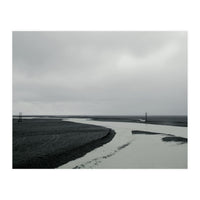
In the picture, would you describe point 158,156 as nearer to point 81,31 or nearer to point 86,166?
point 86,166

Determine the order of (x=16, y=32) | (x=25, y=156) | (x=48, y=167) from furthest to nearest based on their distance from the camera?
(x=25, y=156)
(x=16, y=32)
(x=48, y=167)

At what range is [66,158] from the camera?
9.70m

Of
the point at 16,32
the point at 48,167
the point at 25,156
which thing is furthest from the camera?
the point at 25,156

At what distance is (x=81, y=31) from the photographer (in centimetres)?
934

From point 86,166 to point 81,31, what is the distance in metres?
8.11
